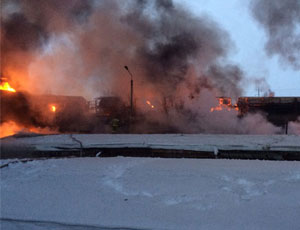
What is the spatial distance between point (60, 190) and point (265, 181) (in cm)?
295

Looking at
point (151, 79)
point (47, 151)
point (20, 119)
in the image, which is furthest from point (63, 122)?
point (47, 151)

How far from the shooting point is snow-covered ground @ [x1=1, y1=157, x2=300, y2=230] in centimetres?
211

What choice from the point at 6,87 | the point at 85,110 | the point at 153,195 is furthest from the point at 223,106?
the point at 6,87

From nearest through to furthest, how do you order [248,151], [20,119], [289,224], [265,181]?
[289,224]
[265,181]
[248,151]
[20,119]

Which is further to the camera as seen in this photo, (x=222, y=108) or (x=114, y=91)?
(x=114, y=91)

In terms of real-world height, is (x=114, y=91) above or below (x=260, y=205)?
above

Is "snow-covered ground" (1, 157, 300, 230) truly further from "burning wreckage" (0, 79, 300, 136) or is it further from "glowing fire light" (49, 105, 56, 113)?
"glowing fire light" (49, 105, 56, 113)

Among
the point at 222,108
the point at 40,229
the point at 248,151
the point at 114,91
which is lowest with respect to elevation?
the point at 40,229

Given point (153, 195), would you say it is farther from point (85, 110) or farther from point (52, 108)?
point (85, 110)

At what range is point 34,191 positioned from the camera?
112 inches

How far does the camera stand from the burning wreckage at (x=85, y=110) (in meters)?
16.5

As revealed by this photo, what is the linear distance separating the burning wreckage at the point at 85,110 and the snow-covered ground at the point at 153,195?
10.1 metres

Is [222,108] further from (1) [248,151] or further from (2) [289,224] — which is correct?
(2) [289,224]

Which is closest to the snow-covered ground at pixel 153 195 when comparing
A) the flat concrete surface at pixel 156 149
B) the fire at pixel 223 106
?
the flat concrete surface at pixel 156 149
